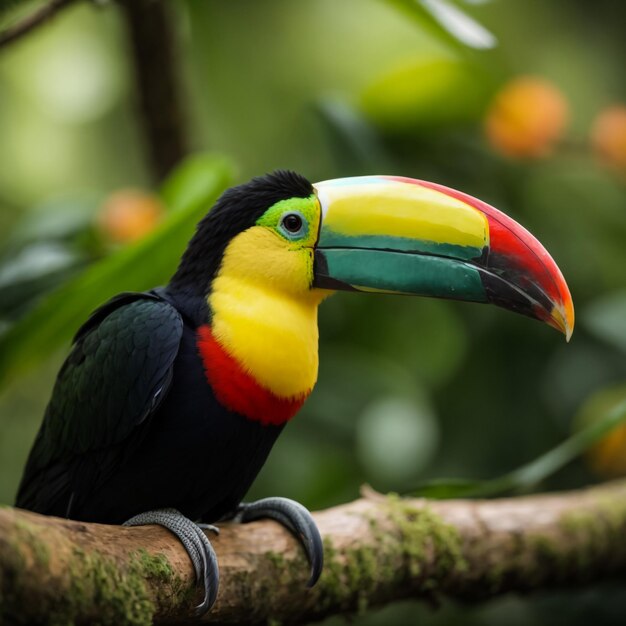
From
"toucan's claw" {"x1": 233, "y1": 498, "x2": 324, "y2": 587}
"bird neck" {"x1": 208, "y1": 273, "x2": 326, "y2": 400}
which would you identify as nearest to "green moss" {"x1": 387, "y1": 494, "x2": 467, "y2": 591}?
→ "toucan's claw" {"x1": 233, "y1": 498, "x2": 324, "y2": 587}

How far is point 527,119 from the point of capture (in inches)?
149

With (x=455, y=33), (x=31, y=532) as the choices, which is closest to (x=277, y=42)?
(x=455, y=33)

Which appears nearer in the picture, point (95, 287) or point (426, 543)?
point (426, 543)

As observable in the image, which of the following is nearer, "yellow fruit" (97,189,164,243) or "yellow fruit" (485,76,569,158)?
"yellow fruit" (97,189,164,243)

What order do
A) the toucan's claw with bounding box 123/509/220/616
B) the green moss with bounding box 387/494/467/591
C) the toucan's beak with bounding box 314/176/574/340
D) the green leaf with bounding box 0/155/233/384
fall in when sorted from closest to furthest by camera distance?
the toucan's claw with bounding box 123/509/220/616, the toucan's beak with bounding box 314/176/574/340, the green moss with bounding box 387/494/467/591, the green leaf with bounding box 0/155/233/384

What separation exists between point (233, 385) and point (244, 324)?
14 centimetres

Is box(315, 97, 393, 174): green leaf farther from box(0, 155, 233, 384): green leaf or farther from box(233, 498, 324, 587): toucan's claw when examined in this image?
box(233, 498, 324, 587): toucan's claw

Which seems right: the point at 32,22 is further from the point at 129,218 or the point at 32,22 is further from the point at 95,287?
the point at 129,218

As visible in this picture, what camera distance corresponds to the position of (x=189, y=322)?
86.4 inches

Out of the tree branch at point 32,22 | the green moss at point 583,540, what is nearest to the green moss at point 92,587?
the green moss at point 583,540

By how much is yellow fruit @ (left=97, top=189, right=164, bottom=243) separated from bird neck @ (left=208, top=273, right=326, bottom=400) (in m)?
1.19

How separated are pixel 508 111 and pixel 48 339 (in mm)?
2098

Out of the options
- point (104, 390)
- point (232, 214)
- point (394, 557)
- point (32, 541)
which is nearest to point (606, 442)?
point (394, 557)

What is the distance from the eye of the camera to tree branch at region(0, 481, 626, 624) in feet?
5.13
